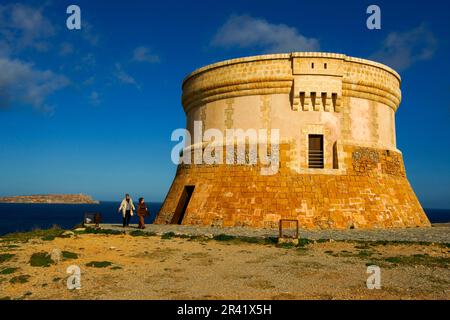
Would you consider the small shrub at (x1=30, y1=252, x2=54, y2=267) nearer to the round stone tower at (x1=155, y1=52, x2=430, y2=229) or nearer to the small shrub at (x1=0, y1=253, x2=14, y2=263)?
the small shrub at (x1=0, y1=253, x2=14, y2=263)

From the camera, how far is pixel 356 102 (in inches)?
747

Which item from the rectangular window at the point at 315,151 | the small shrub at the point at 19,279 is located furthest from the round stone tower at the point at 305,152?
the small shrub at the point at 19,279

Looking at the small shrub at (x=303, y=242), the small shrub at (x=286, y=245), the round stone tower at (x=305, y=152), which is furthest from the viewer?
the round stone tower at (x=305, y=152)

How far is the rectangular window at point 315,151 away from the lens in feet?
59.2

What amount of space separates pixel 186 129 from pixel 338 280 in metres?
17.0

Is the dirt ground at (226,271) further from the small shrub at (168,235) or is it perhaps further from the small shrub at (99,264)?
the small shrub at (168,235)

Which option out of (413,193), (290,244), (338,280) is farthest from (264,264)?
(413,193)

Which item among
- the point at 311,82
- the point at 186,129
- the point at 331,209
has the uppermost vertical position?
the point at 311,82

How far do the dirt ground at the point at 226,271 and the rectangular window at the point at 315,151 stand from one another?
650cm

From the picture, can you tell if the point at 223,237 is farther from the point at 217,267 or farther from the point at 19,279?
the point at 19,279

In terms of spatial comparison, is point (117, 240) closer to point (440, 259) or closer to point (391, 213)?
point (440, 259)

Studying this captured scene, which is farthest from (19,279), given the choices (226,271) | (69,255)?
(226,271)

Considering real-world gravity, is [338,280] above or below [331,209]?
below
